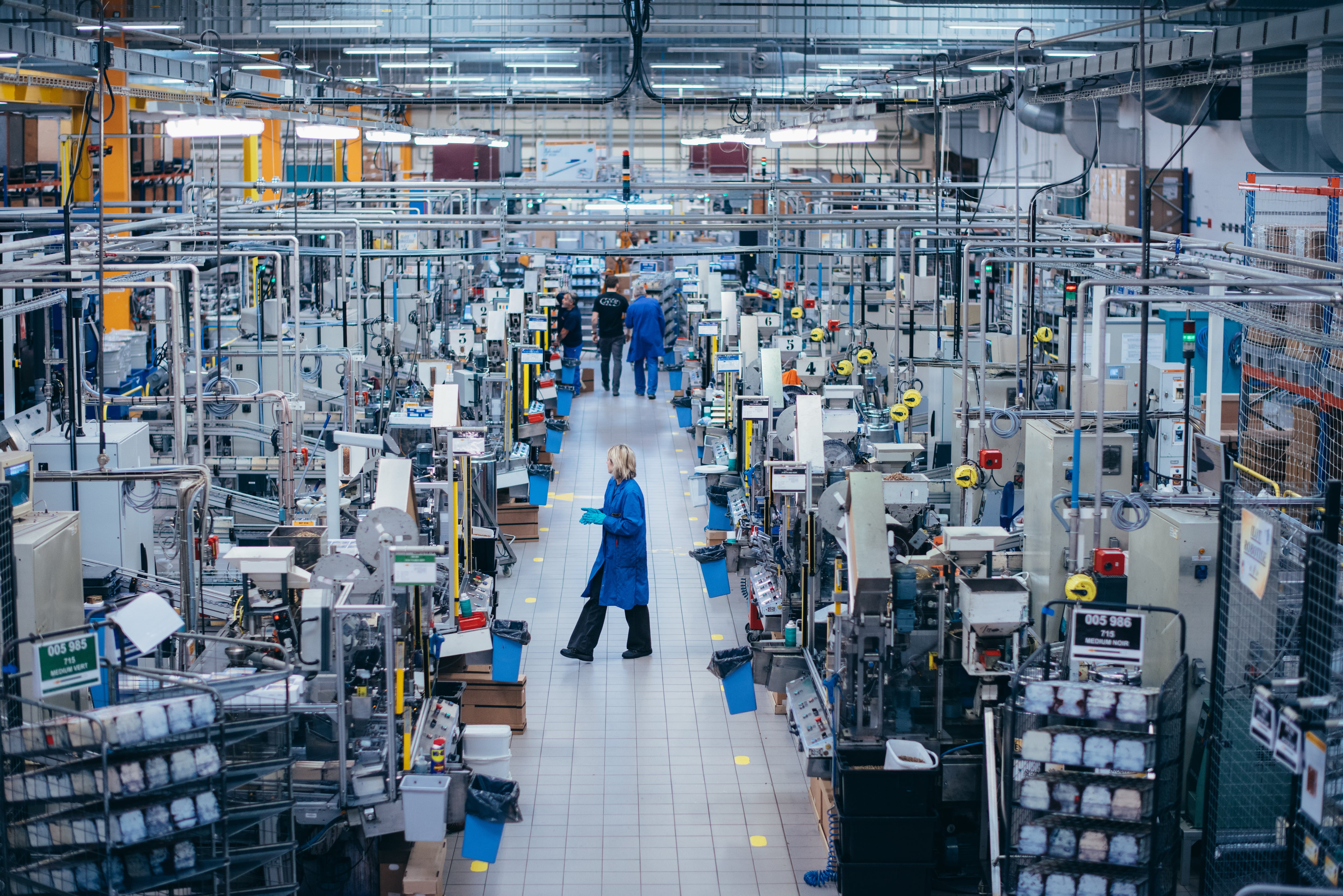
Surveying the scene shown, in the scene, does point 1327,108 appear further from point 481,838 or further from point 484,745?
point 481,838

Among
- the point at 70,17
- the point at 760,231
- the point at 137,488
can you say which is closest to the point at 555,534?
the point at 137,488

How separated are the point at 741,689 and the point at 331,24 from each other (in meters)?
9.27

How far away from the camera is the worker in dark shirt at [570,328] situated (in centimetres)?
1909

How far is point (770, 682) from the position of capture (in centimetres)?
776

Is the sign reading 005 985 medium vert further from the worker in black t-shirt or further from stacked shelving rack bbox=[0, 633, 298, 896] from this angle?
the worker in black t-shirt

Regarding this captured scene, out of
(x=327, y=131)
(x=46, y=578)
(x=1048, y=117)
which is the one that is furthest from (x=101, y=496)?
(x=1048, y=117)

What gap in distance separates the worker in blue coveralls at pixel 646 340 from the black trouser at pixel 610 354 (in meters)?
0.19

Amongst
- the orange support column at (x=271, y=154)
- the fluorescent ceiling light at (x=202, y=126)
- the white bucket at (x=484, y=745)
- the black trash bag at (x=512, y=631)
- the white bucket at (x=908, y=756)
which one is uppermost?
the orange support column at (x=271, y=154)

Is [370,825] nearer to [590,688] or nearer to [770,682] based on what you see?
[770,682]

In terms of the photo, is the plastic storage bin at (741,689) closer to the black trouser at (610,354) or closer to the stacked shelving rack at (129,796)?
the stacked shelving rack at (129,796)

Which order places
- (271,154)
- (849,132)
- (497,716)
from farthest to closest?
(271,154)
(849,132)
(497,716)

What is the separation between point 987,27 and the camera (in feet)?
44.7

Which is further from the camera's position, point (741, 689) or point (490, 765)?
point (741, 689)

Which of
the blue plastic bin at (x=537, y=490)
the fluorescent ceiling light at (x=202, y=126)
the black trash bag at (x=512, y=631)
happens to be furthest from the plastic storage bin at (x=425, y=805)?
the blue plastic bin at (x=537, y=490)
